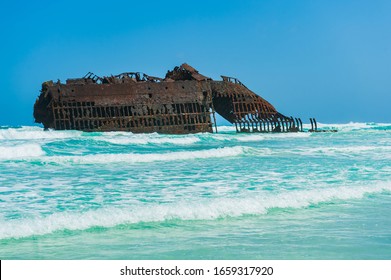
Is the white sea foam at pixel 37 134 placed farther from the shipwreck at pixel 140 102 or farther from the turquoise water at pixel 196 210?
the turquoise water at pixel 196 210

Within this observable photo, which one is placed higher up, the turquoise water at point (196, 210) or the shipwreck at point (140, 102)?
the shipwreck at point (140, 102)

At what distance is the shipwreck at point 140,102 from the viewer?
89.6 ft

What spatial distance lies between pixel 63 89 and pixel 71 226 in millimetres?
21644

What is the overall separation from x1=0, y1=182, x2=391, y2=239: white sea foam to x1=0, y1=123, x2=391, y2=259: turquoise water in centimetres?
1

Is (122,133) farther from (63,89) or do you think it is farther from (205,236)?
(205,236)

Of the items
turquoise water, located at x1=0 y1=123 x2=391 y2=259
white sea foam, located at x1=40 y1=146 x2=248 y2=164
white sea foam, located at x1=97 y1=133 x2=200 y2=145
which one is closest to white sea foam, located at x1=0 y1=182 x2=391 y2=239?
turquoise water, located at x1=0 y1=123 x2=391 y2=259

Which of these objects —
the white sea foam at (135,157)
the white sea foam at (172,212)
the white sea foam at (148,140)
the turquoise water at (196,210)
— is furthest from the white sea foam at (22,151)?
the white sea foam at (172,212)

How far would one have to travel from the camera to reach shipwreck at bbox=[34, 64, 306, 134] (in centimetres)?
2730

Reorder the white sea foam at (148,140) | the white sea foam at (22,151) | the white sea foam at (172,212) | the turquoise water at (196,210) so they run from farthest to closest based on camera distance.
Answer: the white sea foam at (148,140) < the white sea foam at (22,151) < the white sea foam at (172,212) < the turquoise water at (196,210)

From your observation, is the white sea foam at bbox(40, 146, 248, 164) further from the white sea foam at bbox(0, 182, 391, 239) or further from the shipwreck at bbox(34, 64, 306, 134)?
the shipwreck at bbox(34, 64, 306, 134)

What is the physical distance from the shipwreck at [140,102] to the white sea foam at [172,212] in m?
20.2

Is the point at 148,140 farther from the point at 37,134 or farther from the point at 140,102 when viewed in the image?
the point at 37,134

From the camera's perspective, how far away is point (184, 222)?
669 centimetres
